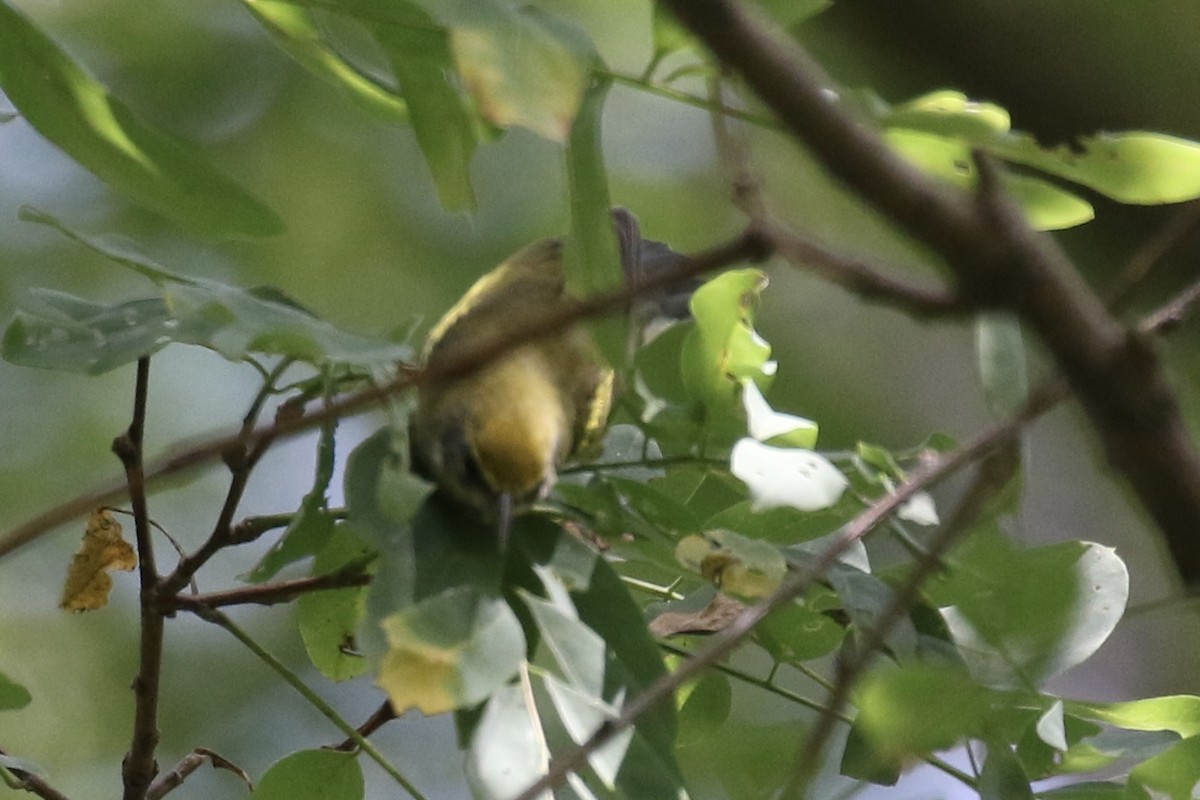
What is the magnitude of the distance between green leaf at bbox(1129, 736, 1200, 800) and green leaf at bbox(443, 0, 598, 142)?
0.73 meters

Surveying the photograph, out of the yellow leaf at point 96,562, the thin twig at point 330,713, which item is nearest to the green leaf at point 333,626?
the thin twig at point 330,713

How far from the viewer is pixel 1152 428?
0.71m

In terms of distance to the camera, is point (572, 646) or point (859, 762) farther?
point (859, 762)

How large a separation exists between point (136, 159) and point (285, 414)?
26 cm

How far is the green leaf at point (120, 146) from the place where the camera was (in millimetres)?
1263

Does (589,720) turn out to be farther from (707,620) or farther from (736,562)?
(707,620)

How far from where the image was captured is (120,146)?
1.27m

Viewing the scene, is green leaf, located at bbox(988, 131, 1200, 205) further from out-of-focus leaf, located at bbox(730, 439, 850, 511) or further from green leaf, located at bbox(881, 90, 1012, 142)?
out-of-focus leaf, located at bbox(730, 439, 850, 511)

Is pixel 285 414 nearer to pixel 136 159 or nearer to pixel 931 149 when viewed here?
pixel 136 159

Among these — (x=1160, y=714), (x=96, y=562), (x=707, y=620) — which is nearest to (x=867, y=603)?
(x=707, y=620)

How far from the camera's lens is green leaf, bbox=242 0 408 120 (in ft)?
4.25

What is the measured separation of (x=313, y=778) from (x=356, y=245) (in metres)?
2.49

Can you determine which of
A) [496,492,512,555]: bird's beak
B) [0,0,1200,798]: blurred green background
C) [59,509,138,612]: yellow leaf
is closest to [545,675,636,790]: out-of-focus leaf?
[496,492,512,555]: bird's beak

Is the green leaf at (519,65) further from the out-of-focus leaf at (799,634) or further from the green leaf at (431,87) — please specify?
the out-of-focus leaf at (799,634)
